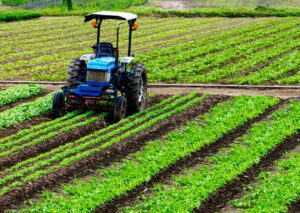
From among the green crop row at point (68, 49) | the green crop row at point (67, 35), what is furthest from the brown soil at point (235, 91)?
the green crop row at point (67, 35)

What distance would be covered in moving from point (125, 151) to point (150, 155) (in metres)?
0.76

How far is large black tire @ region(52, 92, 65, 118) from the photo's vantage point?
62.7 feet

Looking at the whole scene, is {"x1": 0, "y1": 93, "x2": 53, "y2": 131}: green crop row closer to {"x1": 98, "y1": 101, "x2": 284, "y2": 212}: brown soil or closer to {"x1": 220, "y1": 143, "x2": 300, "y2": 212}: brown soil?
{"x1": 98, "y1": 101, "x2": 284, "y2": 212}: brown soil

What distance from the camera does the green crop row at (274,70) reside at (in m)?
24.8

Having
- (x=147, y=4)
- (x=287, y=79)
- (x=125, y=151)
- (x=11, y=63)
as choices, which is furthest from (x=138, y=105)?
(x=147, y=4)

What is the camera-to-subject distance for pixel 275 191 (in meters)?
13.0

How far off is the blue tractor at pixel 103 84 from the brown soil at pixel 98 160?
4.24ft

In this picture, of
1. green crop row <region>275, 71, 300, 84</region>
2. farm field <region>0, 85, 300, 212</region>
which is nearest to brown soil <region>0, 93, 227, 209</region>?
farm field <region>0, 85, 300, 212</region>

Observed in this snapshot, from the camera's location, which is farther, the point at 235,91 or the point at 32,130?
the point at 235,91

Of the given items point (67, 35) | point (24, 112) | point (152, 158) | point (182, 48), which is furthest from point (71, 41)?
point (152, 158)

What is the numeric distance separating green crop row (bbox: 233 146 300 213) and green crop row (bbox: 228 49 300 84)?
10297 millimetres

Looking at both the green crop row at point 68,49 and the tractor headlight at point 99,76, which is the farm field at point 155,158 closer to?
the tractor headlight at point 99,76

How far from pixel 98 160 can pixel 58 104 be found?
14.7ft

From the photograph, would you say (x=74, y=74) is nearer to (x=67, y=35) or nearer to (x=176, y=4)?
(x=67, y=35)
